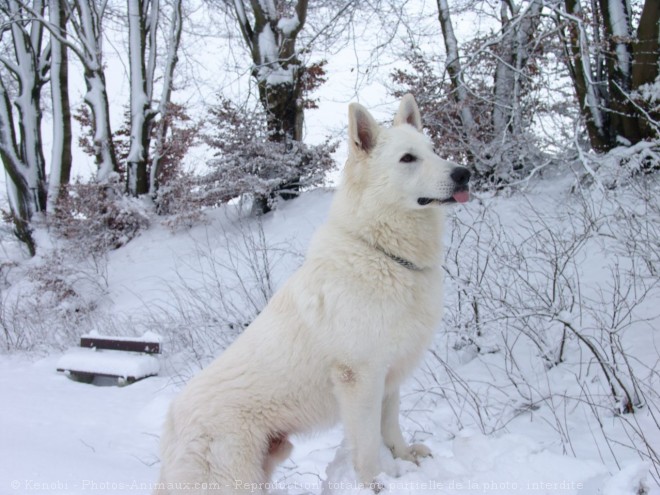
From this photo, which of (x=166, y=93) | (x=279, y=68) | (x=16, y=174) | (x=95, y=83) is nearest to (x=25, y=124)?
(x=16, y=174)

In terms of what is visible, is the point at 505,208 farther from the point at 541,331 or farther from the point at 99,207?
the point at 99,207

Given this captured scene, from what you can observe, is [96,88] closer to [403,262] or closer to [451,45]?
[451,45]

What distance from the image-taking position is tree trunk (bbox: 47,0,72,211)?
44.0ft

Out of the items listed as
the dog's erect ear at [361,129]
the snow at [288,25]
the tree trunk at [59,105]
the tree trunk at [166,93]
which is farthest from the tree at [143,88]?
the dog's erect ear at [361,129]

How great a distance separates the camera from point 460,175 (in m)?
2.36

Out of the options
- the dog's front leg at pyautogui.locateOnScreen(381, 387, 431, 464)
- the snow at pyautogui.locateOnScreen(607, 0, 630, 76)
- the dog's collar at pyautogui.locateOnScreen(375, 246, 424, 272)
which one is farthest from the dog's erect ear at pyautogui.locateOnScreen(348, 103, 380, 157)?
the snow at pyautogui.locateOnScreen(607, 0, 630, 76)

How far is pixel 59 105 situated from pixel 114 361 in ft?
36.7

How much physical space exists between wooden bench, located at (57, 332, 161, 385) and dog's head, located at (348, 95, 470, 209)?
4080mm

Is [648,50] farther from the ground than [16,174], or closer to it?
farther from the ground

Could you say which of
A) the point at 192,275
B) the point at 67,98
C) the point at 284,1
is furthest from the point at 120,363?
the point at 67,98

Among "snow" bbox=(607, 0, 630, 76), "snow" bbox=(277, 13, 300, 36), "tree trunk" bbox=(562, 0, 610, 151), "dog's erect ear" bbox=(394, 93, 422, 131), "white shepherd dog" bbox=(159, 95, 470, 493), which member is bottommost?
"white shepherd dog" bbox=(159, 95, 470, 493)

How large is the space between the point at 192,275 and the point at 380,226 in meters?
7.13

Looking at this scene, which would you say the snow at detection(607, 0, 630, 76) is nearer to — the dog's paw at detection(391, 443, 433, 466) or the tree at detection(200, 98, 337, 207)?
the tree at detection(200, 98, 337, 207)

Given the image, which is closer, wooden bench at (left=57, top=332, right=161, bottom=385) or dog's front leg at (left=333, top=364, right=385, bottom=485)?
dog's front leg at (left=333, top=364, right=385, bottom=485)
